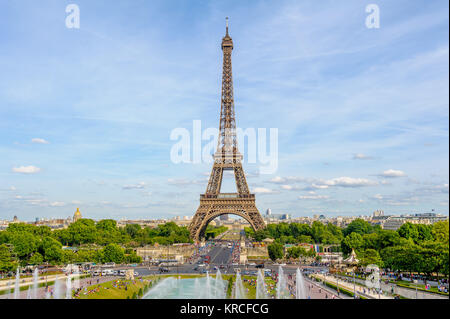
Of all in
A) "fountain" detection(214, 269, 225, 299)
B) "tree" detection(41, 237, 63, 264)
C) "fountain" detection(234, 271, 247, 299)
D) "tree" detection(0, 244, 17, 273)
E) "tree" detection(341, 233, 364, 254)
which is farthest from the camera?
"tree" detection(341, 233, 364, 254)

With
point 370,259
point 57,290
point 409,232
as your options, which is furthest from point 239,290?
point 409,232

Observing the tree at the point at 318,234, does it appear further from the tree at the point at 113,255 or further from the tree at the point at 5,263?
the tree at the point at 5,263

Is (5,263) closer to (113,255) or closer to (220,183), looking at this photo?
(113,255)

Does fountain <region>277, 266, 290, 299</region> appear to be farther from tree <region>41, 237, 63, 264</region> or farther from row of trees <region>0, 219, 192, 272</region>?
tree <region>41, 237, 63, 264</region>

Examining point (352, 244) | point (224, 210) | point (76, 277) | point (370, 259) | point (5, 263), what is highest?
point (224, 210)

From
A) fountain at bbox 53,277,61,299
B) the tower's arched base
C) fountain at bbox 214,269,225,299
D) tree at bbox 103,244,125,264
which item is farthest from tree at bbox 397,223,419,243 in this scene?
fountain at bbox 53,277,61,299

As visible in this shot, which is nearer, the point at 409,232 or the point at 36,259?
the point at 36,259
